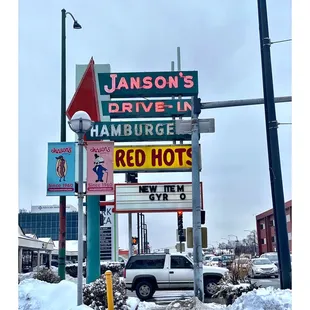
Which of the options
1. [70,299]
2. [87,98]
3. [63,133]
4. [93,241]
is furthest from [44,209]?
[70,299]

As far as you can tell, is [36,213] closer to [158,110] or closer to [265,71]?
[158,110]

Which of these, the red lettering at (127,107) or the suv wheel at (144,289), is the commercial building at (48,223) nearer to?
the suv wheel at (144,289)

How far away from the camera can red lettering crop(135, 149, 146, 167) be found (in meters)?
15.5

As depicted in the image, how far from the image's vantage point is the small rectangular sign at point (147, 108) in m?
15.7

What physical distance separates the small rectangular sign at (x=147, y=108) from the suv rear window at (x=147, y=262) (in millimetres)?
5299

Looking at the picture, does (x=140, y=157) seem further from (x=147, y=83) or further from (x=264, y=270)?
(x=264, y=270)

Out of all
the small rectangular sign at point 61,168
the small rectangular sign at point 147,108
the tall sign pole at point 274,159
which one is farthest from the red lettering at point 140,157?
the tall sign pole at point 274,159

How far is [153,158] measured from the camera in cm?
1559

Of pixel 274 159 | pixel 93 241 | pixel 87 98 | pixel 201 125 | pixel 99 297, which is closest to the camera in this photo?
pixel 274 159

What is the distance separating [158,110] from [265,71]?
20.2ft

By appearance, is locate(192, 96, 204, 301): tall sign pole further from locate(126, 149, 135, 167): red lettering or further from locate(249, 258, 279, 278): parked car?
locate(249, 258, 279, 278): parked car

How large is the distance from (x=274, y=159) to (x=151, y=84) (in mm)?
7085

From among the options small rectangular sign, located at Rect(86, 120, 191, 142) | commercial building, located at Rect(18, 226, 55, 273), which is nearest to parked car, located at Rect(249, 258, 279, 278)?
commercial building, located at Rect(18, 226, 55, 273)

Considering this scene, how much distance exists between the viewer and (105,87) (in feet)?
51.4
